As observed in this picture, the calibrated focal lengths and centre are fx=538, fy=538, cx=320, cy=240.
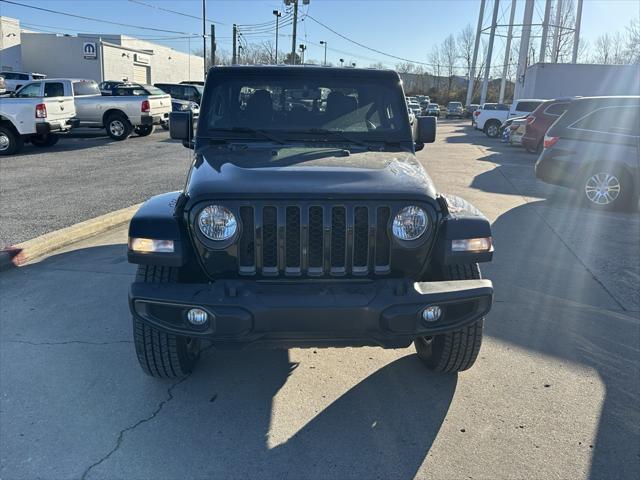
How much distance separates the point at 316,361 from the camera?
146 inches

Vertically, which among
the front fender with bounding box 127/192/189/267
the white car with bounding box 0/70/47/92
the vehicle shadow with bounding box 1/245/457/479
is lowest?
the vehicle shadow with bounding box 1/245/457/479

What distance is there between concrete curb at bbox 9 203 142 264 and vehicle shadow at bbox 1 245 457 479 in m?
1.57

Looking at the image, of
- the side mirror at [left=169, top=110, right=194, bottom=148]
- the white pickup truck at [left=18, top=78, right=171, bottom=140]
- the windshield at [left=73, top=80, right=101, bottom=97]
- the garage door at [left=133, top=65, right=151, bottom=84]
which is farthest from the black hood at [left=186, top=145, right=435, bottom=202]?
the garage door at [left=133, top=65, right=151, bottom=84]

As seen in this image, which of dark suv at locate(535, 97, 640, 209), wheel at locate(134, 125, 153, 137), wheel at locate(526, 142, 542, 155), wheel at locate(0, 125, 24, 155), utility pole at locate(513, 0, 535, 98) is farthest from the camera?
utility pole at locate(513, 0, 535, 98)

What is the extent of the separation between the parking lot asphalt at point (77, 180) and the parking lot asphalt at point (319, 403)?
2.25 metres

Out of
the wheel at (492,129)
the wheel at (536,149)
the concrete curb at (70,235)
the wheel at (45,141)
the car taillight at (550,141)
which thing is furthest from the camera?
the wheel at (492,129)

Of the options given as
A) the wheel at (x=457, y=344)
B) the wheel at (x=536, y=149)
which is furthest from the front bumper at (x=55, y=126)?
the wheel at (x=536, y=149)

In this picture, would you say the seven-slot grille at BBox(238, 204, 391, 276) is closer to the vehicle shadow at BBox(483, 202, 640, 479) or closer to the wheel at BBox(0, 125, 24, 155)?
the vehicle shadow at BBox(483, 202, 640, 479)

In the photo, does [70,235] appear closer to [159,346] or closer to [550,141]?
[159,346]

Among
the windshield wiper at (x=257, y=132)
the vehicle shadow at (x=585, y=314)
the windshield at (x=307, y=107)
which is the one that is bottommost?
the vehicle shadow at (x=585, y=314)

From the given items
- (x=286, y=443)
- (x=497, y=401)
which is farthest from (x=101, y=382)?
(x=497, y=401)

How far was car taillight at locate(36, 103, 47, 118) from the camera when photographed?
44.2 feet

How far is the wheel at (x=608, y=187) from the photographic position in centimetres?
852

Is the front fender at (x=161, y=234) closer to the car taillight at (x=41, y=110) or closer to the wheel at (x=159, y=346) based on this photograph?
the wheel at (x=159, y=346)
